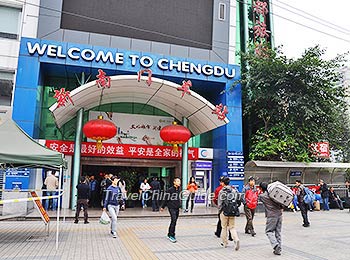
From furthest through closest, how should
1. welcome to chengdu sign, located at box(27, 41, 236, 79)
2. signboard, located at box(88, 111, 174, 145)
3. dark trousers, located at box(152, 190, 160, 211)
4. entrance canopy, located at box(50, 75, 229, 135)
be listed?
1. signboard, located at box(88, 111, 174, 145)
2. dark trousers, located at box(152, 190, 160, 211)
3. welcome to chengdu sign, located at box(27, 41, 236, 79)
4. entrance canopy, located at box(50, 75, 229, 135)

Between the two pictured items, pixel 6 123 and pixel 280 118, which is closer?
pixel 6 123

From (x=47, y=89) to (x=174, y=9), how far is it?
7460mm

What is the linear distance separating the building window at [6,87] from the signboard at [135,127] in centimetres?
380

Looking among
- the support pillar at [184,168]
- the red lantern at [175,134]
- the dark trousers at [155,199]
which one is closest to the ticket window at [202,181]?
the support pillar at [184,168]

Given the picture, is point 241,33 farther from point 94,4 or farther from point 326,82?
point 94,4

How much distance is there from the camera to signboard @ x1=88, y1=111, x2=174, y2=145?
1609cm

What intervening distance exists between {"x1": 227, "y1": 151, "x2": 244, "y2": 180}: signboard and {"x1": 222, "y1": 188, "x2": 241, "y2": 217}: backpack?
7745mm

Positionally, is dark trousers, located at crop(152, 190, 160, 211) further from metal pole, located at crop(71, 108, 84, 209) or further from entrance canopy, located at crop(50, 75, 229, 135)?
entrance canopy, located at crop(50, 75, 229, 135)

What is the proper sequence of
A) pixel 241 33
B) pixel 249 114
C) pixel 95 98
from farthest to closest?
1. pixel 241 33
2. pixel 249 114
3. pixel 95 98

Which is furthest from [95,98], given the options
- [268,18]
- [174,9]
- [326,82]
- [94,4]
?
[268,18]

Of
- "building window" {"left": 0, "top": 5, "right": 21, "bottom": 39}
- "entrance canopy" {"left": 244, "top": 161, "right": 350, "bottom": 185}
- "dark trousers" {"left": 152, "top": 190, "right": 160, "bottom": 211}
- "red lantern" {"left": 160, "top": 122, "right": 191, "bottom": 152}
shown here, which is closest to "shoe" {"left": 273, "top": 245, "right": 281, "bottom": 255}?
"red lantern" {"left": 160, "top": 122, "right": 191, "bottom": 152}

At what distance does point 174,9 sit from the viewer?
1616 cm

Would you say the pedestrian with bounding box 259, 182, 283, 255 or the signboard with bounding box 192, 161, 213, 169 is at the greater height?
the signboard with bounding box 192, 161, 213, 169

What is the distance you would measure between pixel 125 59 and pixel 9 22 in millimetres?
5110
